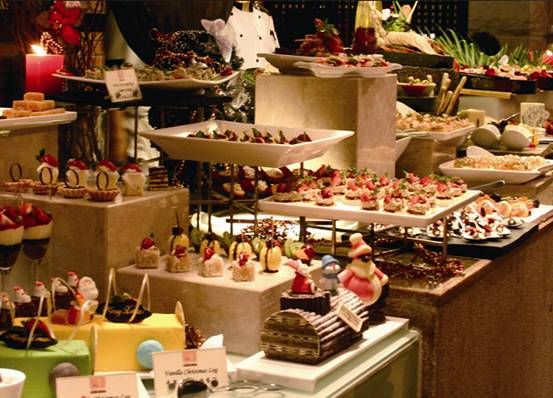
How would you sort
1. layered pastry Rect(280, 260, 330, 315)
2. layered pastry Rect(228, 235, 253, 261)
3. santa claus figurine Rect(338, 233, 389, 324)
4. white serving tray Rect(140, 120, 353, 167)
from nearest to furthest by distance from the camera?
layered pastry Rect(280, 260, 330, 315), santa claus figurine Rect(338, 233, 389, 324), layered pastry Rect(228, 235, 253, 261), white serving tray Rect(140, 120, 353, 167)

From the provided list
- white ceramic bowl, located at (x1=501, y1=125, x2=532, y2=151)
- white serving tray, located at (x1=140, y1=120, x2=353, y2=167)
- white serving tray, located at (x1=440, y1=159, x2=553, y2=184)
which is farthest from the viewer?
white ceramic bowl, located at (x1=501, y1=125, x2=532, y2=151)

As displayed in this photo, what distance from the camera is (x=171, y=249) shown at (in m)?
2.87

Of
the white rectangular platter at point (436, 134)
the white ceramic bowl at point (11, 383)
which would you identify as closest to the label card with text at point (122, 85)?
the white ceramic bowl at point (11, 383)

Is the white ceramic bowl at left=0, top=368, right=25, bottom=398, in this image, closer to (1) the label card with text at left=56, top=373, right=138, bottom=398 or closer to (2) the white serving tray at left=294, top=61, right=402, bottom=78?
(1) the label card with text at left=56, top=373, right=138, bottom=398

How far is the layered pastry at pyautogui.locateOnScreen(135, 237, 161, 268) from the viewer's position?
9.30 feet

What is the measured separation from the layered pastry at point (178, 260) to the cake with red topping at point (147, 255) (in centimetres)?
4

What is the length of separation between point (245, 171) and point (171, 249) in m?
0.87

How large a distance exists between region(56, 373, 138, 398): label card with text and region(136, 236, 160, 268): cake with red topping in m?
0.70

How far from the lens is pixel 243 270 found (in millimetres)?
2730

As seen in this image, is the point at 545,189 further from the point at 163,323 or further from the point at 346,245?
the point at 163,323

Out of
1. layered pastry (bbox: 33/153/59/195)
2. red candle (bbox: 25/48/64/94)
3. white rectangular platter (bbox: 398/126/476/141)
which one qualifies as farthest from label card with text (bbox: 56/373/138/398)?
white rectangular platter (bbox: 398/126/476/141)

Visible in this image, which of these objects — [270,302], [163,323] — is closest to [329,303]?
[270,302]

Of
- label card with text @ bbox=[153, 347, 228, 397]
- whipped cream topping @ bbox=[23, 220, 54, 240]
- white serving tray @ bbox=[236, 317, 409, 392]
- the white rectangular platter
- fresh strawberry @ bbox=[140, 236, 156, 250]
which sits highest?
the white rectangular platter

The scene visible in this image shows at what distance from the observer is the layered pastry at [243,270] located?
2.73 metres
